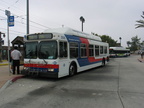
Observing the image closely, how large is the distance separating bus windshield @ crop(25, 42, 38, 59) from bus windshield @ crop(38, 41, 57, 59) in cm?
38

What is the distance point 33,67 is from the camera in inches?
316

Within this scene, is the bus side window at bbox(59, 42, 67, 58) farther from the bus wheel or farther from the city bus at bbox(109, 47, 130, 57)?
the city bus at bbox(109, 47, 130, 57)

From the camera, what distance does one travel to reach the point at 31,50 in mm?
8234

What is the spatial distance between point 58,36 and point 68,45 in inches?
43.9

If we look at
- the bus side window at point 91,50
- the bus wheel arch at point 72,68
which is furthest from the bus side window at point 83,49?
the bus wheel arch at point 72,68

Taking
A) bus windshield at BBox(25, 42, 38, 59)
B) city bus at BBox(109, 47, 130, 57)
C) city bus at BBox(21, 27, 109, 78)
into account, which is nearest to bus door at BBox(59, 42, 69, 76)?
city bus at BBox(21, 27, 109, 78)

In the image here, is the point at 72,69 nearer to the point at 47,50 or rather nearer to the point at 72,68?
the point at 72,68

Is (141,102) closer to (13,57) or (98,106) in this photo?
(98,106)

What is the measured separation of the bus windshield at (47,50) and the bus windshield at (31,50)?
0.38 m

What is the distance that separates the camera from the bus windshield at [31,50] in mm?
8092

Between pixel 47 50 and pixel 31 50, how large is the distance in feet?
4.02

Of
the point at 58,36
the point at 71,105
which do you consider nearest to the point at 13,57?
the point at 58,36

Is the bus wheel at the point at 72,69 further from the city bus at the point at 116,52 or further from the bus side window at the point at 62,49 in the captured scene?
the city bus at the point at 116,52

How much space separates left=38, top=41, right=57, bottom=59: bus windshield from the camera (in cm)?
748
